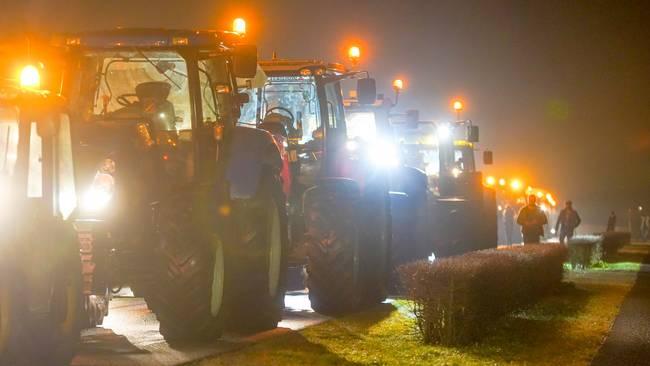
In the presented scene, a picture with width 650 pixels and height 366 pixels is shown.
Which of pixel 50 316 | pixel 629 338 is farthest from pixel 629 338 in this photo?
pixel 50 316

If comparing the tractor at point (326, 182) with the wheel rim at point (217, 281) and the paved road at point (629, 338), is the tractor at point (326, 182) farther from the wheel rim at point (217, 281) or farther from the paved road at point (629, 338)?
the paved road at point (629, 338)

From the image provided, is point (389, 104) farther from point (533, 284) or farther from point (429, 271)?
point (429, 271)

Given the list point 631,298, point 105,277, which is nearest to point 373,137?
point 631,298

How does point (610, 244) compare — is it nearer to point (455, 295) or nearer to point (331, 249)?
point (331, 249)

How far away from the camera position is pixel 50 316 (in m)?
8.72

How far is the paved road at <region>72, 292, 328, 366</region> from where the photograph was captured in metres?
10.2

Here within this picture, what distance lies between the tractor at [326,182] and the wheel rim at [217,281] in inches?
122

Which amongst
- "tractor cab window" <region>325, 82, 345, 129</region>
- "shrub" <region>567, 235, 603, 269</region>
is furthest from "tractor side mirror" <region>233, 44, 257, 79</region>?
"shrub" <region>567, 235, 603, 269</region>

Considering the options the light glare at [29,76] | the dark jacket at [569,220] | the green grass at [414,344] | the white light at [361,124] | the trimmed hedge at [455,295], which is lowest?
the green grass at [414,344]

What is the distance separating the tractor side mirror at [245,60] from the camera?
12102mm

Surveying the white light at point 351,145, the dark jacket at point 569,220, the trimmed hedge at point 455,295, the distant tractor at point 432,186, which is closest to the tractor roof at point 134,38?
the trimmed hedge at point 455,295

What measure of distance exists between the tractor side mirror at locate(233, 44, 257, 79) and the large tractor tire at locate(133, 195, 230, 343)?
1.73 meters

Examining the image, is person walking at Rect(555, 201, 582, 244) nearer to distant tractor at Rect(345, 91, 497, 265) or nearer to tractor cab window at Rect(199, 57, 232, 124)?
distant tractor at Rect(345, 91, 497, 265)

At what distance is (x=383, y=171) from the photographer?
1761cm
